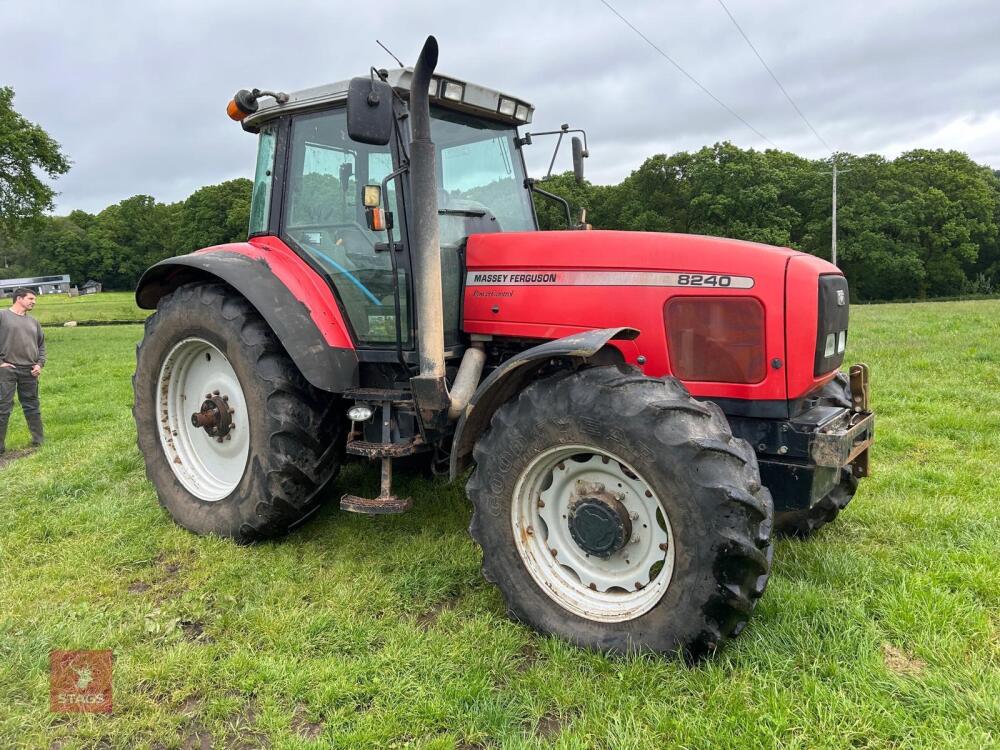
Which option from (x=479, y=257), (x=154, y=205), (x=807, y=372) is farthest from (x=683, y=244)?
(x=154, y=205)

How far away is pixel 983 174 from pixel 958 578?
1913 inches

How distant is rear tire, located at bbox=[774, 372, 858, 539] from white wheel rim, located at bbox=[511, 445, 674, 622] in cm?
122

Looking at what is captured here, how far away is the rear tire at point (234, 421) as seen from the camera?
3.62 m

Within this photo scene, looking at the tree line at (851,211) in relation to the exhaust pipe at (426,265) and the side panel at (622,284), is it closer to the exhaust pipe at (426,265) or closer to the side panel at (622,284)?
the side panel at (622,284)

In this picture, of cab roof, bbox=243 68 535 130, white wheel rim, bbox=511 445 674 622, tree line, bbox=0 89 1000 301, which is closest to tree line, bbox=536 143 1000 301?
tree line, bbox=0 89 1000 301

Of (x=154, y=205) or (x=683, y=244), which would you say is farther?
(x=154, y=205)

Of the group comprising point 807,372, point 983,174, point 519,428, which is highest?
point 983,174

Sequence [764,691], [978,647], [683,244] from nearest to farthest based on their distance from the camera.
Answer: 1. [764,691]
2. [978,647]
3. [683,244]

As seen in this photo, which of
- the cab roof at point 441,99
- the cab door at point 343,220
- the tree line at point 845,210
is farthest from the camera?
the tree line at point 845,210

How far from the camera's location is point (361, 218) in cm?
369

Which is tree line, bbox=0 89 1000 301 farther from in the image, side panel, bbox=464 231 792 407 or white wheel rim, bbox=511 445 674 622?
white wheel rim, bbox=511 445 674 622

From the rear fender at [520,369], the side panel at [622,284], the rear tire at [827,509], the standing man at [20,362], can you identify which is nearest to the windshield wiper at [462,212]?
the side panel at [622,284]

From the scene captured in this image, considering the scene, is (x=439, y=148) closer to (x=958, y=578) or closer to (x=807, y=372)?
(x=807, y=372)

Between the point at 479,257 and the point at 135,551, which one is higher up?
the point at 479,257
